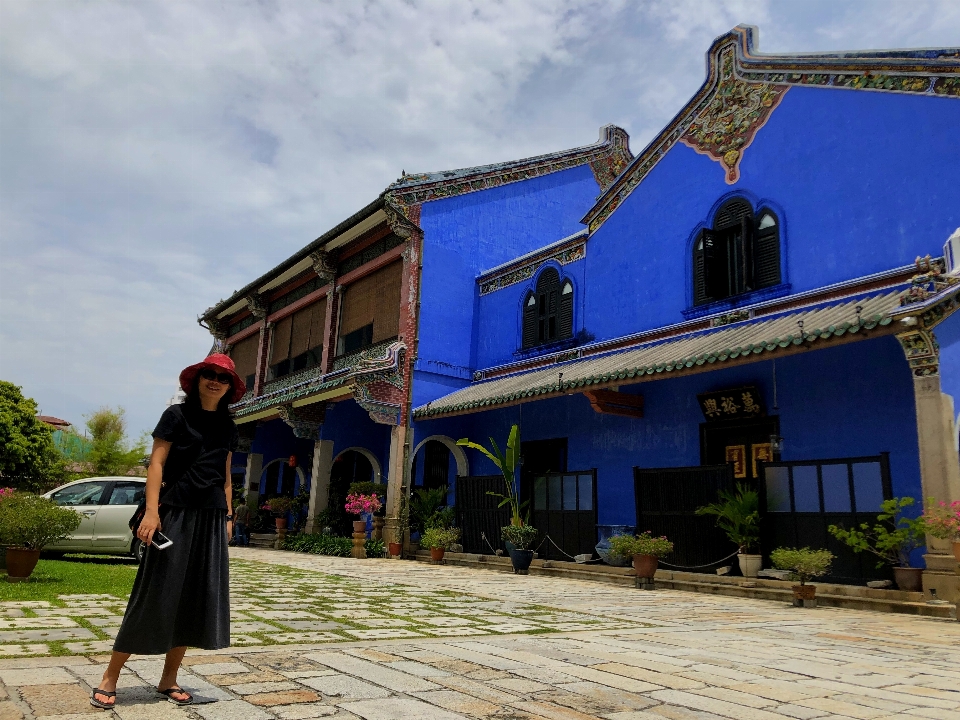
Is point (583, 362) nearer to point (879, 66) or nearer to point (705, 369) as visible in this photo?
point (705, 369)

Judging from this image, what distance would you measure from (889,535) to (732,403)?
3.19 metres

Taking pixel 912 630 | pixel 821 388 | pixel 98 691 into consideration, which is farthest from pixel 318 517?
pixel 98 691

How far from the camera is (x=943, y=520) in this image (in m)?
7.36

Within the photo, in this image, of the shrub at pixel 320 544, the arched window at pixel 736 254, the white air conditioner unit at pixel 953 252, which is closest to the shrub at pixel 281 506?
the shrub at pixel 320 544

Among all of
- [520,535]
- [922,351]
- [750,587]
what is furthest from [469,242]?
[922,351]

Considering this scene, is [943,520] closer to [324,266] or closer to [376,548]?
[376,548]

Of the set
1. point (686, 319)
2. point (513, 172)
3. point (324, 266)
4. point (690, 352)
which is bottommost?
point (690, 352)

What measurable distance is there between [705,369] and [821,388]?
161 centimetres

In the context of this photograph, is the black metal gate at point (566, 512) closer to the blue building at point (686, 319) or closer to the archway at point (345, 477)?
the blue building at point (686, 319)

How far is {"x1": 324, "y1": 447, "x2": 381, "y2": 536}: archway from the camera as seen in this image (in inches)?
687

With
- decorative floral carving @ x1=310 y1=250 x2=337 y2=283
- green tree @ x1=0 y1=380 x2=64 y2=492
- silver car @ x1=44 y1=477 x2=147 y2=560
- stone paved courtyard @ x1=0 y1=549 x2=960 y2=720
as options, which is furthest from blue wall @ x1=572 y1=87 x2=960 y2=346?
green tree @ x1=0 y1=380 x2=64 y2=492

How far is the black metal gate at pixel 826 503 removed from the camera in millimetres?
8812

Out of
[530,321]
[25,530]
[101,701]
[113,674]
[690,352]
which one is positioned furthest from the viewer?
[530,321]

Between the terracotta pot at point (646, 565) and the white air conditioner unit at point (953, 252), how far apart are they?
5.12 metres
